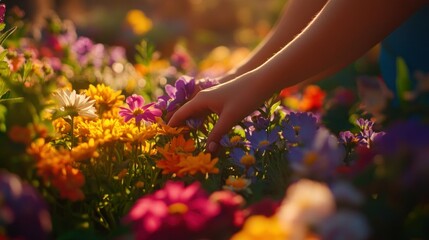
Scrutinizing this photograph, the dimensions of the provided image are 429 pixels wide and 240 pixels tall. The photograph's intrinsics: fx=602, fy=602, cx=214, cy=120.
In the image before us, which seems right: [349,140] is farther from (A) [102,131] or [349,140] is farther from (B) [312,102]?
(B) [312,102]

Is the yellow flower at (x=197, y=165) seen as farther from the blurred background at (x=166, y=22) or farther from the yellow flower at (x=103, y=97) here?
the blurred background at (x=166, y=22)

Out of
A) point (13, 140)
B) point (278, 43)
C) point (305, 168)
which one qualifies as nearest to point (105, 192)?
point (13, 140)

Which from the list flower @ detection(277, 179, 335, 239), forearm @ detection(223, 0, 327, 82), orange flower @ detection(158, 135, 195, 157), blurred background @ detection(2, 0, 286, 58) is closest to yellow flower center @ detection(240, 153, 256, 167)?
orange flower @ detection(158, 135, 195, 157)

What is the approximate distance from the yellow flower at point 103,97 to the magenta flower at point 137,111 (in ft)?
0.08

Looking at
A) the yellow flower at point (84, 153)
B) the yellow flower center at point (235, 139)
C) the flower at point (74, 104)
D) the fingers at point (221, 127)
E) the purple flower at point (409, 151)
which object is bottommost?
the purple flower at point (409, 151)

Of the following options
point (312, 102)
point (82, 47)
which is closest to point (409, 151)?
point (312, 102)

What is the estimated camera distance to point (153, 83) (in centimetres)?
238

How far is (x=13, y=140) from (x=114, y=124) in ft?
1.06

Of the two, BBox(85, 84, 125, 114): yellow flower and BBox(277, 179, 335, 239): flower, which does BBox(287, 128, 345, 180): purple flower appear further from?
BBox(85, 84, 125, 114): yellow flower

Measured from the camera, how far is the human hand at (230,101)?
3.65 ft

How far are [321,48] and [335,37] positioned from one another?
1.2 inches

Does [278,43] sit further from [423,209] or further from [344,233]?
[344,233]

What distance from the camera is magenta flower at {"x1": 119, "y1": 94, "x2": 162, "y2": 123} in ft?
4.21

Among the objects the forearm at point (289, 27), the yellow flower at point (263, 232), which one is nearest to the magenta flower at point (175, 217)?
the yellow flower at point (263, 232)
